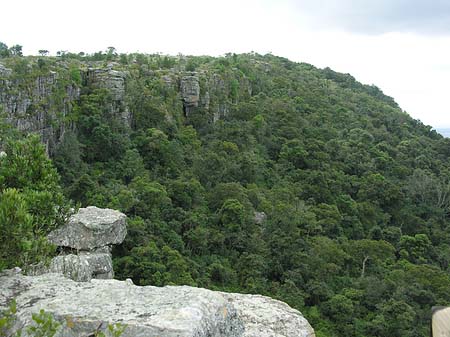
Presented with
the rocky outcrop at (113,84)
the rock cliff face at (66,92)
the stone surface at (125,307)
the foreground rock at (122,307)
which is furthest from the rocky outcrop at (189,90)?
the stone surface at (125,307)

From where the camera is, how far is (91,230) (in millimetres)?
16125

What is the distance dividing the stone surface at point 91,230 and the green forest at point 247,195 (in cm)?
155

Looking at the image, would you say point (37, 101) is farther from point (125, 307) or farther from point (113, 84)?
point (125, 307)

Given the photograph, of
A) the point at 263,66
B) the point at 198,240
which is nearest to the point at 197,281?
the point at 198,240

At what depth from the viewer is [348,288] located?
26266 mm

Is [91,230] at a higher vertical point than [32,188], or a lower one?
lower

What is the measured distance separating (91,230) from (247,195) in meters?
15.4

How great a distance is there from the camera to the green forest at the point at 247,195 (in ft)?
76.1

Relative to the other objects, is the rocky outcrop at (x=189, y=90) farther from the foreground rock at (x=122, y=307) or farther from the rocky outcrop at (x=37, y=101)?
the foreground rock at (x=122, y=307)

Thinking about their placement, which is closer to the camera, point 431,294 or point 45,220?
point 45,220

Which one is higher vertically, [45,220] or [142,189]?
[45,220]

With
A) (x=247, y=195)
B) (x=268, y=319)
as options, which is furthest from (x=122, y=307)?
(x=247, y=195)

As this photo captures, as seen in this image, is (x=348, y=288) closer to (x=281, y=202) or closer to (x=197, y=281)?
(x=281, y=202)

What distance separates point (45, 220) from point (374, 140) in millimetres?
49364
